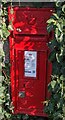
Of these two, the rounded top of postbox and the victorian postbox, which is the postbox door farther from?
the rounded top of postbox

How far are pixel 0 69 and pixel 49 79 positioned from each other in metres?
0.76

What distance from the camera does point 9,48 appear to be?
16.3 ft

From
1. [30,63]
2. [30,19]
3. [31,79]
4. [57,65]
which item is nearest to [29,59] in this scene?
[30,63]

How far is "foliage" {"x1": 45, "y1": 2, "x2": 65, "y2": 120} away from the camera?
177 inches

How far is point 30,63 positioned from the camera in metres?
4.96

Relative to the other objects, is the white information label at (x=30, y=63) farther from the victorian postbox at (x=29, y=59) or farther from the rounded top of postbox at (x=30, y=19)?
the rounded top of postbox at (x=30, y=19)

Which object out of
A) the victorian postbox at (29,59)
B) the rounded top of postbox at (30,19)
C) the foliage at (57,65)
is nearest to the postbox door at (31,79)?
the victorian postbox at (29,59)

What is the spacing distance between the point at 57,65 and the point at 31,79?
0.51m

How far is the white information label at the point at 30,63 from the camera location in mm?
4910

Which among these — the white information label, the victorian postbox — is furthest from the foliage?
the white information label

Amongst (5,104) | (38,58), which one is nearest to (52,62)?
(38,58)

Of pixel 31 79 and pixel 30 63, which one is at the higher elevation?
pixel 30 63

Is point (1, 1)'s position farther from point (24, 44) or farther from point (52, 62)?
point (52, 62)

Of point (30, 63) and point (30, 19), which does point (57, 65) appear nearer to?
point (30, 63)
